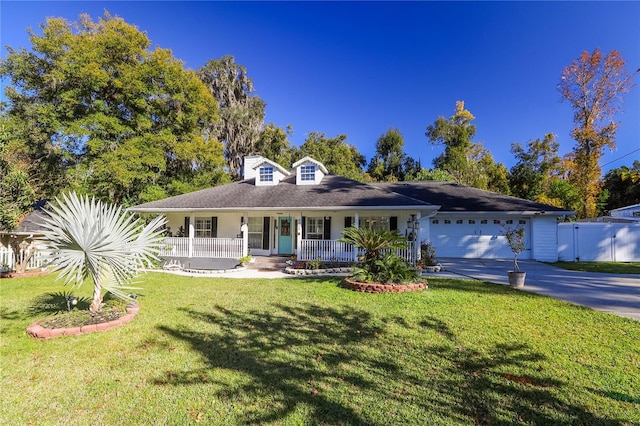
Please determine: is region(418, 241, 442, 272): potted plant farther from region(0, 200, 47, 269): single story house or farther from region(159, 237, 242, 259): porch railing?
region(0, 200, 47, 269): single story house

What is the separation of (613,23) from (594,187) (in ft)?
46.9

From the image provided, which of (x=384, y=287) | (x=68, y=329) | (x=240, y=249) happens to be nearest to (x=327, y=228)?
(x=240, y=249)

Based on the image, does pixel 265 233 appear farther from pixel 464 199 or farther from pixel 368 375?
pixel 368 375

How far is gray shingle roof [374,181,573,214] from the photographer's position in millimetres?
15828

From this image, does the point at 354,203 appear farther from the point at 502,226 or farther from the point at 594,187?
the point at 594,187

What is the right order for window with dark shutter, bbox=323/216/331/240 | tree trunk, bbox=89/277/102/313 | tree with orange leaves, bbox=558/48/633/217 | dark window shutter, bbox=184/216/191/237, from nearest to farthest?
tree trunk, bbox=89/277/102/313, window with dark shutter, bbox=323/216/331/240, dark window shutter, bbox=184/216/191/237, tree with orange leaves, bbox=558/48/633/217

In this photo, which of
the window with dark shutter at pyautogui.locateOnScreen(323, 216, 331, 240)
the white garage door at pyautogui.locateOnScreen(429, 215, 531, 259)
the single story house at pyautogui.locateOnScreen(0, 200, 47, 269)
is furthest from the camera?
the white garage door at pyautogui.locateOnScreen(429, 215, 531, 259)

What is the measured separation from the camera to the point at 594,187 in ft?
74.5

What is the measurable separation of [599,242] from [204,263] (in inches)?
801

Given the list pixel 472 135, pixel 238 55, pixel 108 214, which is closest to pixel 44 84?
pixel 238 55

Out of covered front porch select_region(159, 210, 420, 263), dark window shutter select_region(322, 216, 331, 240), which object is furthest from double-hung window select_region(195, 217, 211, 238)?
dark window shutter select_region(322, 216, 331, 240)

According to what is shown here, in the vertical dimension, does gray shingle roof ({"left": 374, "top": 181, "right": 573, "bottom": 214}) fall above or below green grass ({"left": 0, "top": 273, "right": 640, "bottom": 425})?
above

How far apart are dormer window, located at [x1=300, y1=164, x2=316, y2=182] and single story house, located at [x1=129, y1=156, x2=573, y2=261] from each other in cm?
6

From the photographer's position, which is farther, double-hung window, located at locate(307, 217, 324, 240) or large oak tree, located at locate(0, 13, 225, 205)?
large oak tree, located at locate(0, 13, 225, 205)
